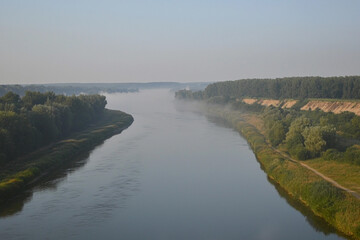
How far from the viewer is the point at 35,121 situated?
129 ft

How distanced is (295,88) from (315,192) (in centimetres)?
6029

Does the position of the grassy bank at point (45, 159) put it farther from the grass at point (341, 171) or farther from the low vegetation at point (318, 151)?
the grass at point (341, 171)

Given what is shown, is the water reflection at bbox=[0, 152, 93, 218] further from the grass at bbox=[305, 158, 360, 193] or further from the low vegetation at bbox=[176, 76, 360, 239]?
the grass at bbox=[305, 158, 360, 193]

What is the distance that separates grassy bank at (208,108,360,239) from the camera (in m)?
20.3

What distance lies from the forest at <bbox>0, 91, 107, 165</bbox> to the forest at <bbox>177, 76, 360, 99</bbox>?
40733mm

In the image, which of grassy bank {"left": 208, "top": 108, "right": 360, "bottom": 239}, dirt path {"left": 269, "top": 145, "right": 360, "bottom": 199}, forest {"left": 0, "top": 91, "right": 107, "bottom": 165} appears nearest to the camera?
grassy bank {"left": 208, "top": 108, "right": 360, "bottom": 239}

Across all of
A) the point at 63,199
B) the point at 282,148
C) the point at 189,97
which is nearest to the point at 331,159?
the point at 282,148

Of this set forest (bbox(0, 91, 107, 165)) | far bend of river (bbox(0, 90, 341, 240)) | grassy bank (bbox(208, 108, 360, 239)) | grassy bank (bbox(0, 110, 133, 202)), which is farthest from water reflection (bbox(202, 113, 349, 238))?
forest (bbox(0, 91, 107, 165))

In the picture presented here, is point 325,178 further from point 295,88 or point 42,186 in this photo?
point 295,88

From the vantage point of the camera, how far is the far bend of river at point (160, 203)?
66.7ft

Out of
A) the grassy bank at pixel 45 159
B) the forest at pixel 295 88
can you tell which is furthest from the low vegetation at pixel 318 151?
the grassy bank at pixel 45 159

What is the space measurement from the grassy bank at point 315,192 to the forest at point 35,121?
796 inches

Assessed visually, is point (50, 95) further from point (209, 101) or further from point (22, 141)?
point (209, 101)

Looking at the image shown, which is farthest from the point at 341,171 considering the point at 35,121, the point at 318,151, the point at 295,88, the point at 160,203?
the point at 295,88
